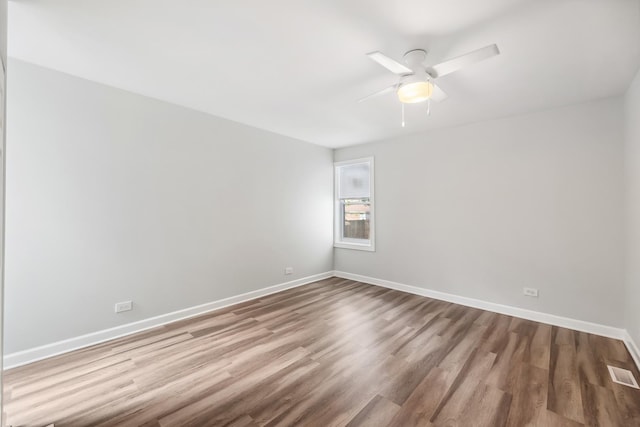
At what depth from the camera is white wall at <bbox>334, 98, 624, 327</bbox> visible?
286cm

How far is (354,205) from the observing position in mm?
5289

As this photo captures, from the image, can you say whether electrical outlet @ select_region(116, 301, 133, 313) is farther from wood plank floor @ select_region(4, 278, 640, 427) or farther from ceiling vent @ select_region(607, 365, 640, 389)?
ceiling vent @ select_region(607, 365, 640, 389)

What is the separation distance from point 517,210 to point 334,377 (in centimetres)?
307

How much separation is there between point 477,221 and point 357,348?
8.20 feet

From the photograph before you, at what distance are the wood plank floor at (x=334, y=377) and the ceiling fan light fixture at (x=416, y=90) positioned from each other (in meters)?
2.31

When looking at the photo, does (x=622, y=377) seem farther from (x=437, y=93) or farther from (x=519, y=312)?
(x=437, y=93)

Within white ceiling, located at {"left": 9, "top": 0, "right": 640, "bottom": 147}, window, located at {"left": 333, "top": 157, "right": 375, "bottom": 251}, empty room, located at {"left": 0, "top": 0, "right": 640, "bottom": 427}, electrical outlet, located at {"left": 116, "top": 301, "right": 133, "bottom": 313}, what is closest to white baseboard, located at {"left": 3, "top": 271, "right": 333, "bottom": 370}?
empty room, located at {"left": 0, "top": 0, "right": 640, "bottom": 427}

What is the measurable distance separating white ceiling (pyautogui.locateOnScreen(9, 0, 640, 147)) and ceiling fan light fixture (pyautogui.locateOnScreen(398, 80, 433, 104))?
0.27 m

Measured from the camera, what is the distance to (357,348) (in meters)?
2.57

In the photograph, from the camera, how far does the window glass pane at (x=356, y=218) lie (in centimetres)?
510

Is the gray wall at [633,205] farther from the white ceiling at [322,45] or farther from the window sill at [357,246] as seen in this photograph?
the window sill at [357,246]

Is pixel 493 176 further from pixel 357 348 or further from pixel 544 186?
pixel 357 348

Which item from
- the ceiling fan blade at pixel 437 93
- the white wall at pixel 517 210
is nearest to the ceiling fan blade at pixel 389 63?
the ceiling fan blade at pixel 437 93

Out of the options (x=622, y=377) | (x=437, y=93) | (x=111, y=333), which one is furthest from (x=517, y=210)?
(x=111, y=333)
